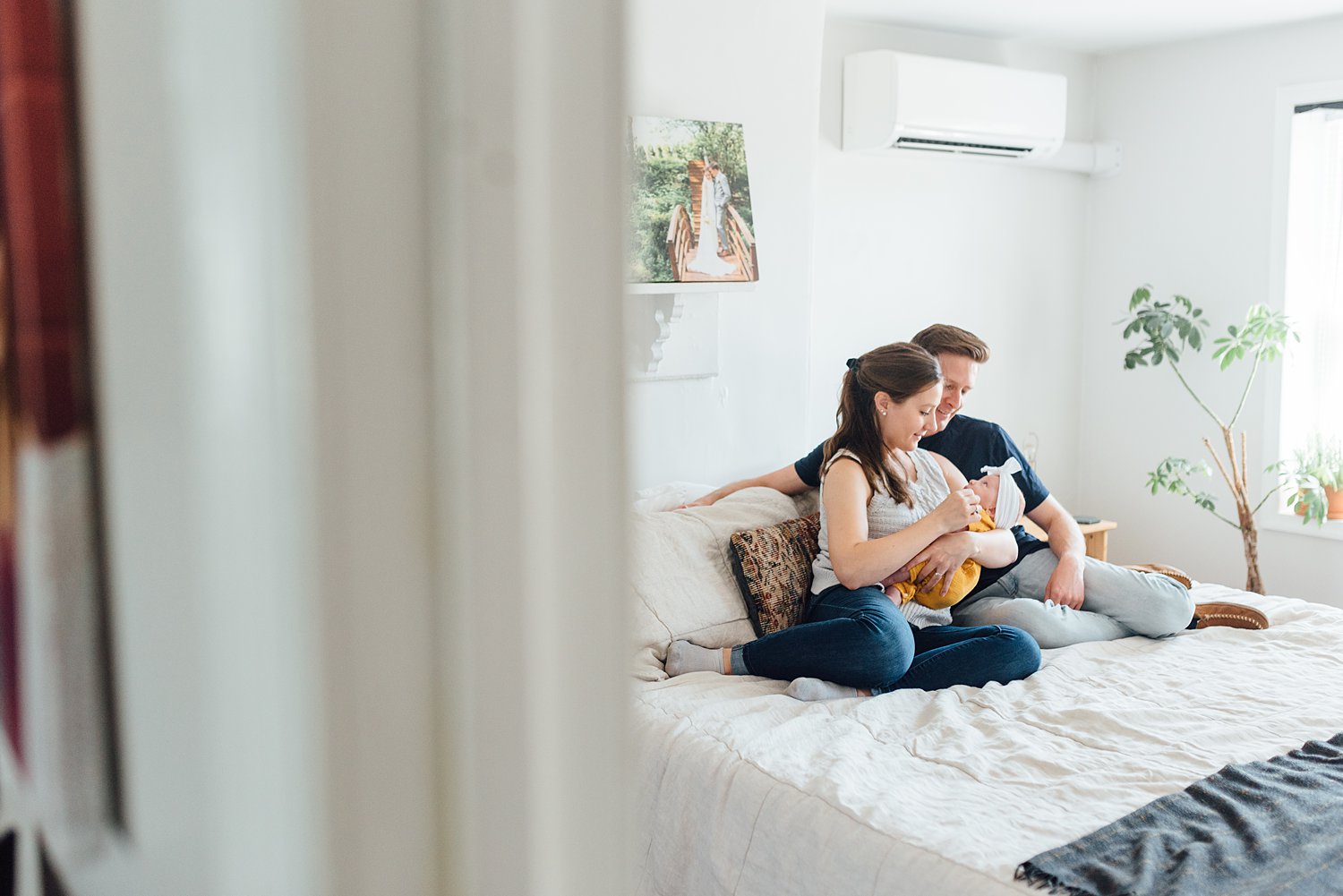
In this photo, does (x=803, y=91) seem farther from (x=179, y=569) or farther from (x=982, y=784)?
(x=179, y=569)

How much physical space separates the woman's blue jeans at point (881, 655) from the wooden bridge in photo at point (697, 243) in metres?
1.11

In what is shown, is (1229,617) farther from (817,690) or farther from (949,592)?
(817,690)

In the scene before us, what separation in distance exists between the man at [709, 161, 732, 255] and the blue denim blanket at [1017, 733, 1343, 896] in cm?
186

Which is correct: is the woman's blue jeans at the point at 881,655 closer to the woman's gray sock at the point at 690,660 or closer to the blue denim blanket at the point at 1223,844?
the woman's gray sock at the point at 690,660

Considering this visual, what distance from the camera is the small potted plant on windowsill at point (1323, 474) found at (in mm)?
3812

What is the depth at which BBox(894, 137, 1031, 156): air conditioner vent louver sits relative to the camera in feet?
12.0

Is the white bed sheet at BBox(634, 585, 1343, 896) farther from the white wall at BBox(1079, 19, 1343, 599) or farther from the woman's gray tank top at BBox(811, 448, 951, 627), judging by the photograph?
the white wall at BBox(1079, 19, 1343, 599)

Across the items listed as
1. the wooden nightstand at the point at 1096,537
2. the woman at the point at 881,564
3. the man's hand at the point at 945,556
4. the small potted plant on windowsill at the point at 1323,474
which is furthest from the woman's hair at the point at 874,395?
the small potted plant on windowsill at the point at 1323,474

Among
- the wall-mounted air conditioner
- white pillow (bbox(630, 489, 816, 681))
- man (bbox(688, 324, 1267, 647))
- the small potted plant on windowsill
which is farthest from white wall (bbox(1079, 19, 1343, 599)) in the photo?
white pillow (bbox(630, 489, 816, 681))

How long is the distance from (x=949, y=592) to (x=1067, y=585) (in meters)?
0.28

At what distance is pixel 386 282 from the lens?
0.23 metres

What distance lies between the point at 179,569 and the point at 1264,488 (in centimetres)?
439

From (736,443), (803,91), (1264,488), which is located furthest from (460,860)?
(1264,488)

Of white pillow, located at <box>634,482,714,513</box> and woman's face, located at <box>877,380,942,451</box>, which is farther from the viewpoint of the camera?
white pillow, located at <box>634,482,714,513</box>
